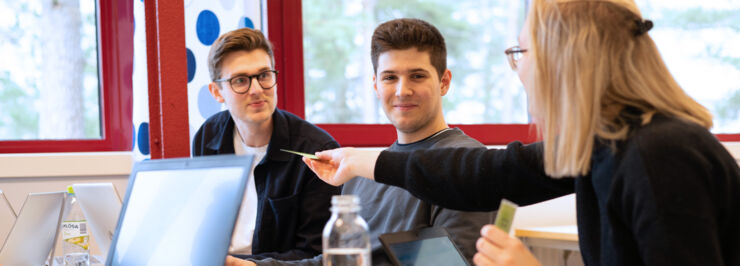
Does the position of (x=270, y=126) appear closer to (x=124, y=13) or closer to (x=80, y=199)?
(x=80, y=199)

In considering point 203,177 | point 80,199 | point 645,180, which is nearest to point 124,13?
point 80,199

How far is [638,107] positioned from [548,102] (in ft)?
0.39

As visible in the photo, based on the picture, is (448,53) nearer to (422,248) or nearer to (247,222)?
(247,222)

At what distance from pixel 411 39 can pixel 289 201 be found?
0.52m

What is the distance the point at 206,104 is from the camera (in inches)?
88.3

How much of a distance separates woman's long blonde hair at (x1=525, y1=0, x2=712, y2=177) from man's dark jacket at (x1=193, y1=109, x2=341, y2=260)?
82cm

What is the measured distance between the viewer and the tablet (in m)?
0.94

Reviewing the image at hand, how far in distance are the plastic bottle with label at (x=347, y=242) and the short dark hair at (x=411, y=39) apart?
81 centimetres

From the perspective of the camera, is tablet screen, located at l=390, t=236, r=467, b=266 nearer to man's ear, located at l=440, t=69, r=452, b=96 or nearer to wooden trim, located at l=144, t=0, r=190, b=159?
wooden trim, located at l=144, t=0, r=190, b=159

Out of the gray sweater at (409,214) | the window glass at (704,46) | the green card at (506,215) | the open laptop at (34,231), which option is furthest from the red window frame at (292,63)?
the green card at (506,215)

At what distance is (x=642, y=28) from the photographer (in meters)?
0.87

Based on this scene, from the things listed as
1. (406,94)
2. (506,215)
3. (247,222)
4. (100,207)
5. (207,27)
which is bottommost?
(247,222)

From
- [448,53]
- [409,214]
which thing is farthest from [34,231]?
[448,53]

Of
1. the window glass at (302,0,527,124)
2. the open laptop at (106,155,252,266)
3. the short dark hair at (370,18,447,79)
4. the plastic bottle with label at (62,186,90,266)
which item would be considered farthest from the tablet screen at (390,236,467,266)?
the window glass at (302,0,527,124)
